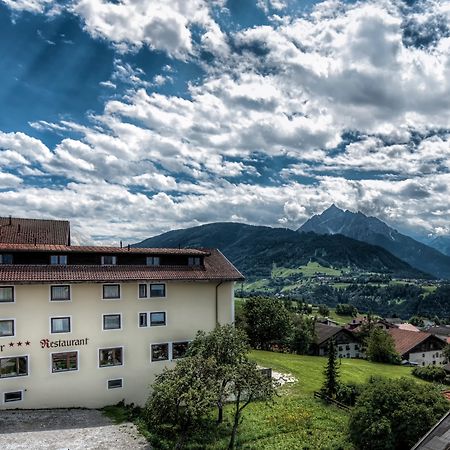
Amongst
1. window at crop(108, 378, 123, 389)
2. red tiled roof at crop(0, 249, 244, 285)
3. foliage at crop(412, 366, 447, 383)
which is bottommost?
foliage at crop(412, 366, 447, 383)

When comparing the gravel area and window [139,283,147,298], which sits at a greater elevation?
window [139,283,147,298]

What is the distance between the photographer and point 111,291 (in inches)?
1606

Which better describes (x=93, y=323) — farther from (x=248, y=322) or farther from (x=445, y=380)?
(x=445, y=380)

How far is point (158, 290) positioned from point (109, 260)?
18.4ft

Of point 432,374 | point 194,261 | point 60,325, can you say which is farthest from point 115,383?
point 432,374

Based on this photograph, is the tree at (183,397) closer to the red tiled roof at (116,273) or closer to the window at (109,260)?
the red tiled roof at (116,273)

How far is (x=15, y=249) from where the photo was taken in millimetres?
36656

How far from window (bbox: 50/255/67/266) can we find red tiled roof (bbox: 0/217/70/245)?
12.6 metres

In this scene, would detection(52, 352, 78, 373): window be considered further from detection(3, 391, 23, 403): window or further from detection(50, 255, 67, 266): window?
detection(50, 255, 67, 266): window

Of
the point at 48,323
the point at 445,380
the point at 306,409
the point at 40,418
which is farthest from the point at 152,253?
the point at 445,380

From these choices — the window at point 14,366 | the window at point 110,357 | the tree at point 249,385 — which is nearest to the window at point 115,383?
the window at point 110,357

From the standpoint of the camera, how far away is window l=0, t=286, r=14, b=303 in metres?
36.3

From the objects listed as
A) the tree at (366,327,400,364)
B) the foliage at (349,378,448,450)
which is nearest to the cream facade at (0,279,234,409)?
the foliage at (349,378,448,450)

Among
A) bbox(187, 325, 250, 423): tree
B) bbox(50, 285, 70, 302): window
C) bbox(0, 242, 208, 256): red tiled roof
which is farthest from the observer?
bbox(50, 285, 70, 302): window
